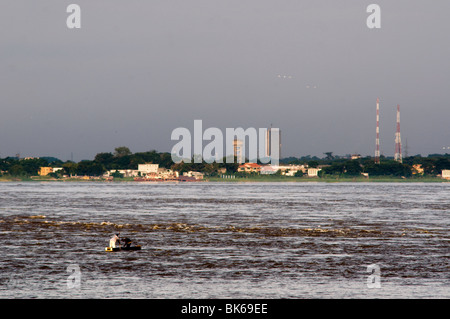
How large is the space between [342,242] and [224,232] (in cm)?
1288

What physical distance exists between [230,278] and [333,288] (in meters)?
5.72

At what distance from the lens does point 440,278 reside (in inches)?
1357

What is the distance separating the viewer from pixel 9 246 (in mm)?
48312

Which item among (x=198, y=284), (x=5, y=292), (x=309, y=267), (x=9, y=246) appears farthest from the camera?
(x=9, y=246)

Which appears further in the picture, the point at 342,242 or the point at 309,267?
the point at 342,242
